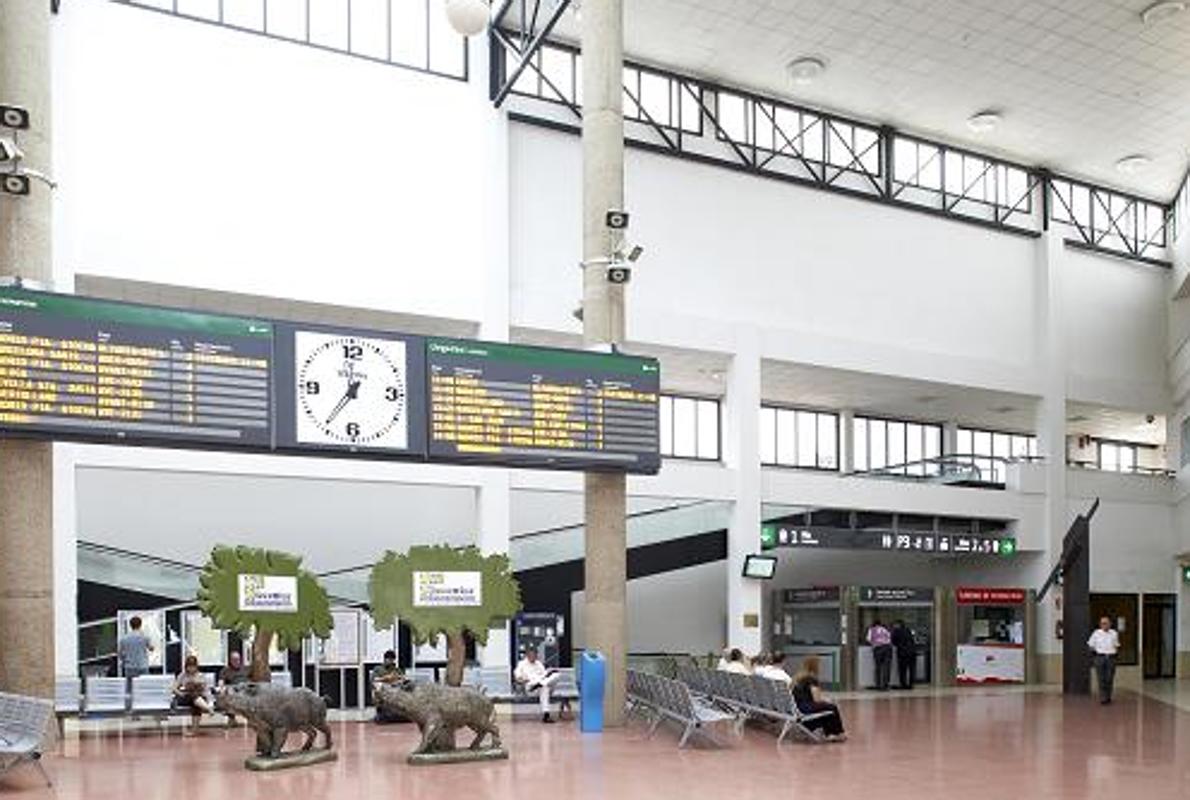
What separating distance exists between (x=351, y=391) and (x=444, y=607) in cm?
268

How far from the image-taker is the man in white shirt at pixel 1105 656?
21656 mm

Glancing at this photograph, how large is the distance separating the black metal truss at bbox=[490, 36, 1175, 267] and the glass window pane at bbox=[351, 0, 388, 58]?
6.09ft

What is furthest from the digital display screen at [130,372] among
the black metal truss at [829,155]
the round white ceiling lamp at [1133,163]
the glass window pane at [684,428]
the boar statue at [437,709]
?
the round white ceiling lamp at [1133,163]

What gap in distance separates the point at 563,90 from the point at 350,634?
33.7ft

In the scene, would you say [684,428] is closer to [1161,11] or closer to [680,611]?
[680,611]

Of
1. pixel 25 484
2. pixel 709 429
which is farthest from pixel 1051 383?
pixel 25 484

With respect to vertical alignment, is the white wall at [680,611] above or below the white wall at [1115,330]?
below

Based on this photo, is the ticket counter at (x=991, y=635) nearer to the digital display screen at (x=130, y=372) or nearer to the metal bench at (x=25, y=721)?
the digital display screen at (x=130, y=372)

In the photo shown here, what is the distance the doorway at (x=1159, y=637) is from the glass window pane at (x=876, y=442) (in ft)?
23.6

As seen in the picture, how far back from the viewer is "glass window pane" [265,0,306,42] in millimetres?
19672

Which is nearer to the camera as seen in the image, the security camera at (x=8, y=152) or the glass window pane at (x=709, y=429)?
the security camera at (x=8, y=152)

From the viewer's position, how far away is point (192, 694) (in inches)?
654

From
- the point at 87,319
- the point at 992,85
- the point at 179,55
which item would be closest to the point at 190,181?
the point at 179,55

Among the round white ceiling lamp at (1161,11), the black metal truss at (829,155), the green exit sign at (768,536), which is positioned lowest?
the green exit sign at (768,536)
